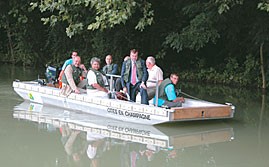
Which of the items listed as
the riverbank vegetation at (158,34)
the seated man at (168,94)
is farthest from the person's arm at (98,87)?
the riverbank vegetation at (158,34)

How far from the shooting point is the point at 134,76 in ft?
38.0

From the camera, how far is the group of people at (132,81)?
11156mm

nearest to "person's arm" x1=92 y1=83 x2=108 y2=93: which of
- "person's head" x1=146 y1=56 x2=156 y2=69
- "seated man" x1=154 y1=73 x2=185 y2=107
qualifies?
"person's head" x1=146 y1=56 x2=156 y2=69

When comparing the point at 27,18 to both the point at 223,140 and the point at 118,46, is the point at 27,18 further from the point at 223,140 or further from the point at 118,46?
the point at 223,140

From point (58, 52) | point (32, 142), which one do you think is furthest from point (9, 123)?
point (58, 52)

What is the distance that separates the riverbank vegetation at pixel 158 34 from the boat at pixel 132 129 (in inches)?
123

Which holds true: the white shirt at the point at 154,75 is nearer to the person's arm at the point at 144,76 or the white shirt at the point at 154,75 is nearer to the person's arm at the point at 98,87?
the person's arm at the point at 144,76

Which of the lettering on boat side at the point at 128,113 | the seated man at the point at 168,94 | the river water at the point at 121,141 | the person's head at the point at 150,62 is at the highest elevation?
the person's head at the point at 150,62

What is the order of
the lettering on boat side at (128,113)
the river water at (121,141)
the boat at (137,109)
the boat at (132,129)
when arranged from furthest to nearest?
the lettering on boat side at (128,113) → the boat at (137,109) → the boat at (132,129) → the river water at (121,141)

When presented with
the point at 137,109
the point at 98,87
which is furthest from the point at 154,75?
the point at 98,87

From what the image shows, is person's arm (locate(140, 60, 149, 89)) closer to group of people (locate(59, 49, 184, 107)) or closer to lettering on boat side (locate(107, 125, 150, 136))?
group of people (locate(59, 49, 184, 107))

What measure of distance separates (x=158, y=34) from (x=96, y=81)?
417 inches

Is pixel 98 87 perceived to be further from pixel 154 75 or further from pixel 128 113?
pixel 154 75

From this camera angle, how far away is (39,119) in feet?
38.1
